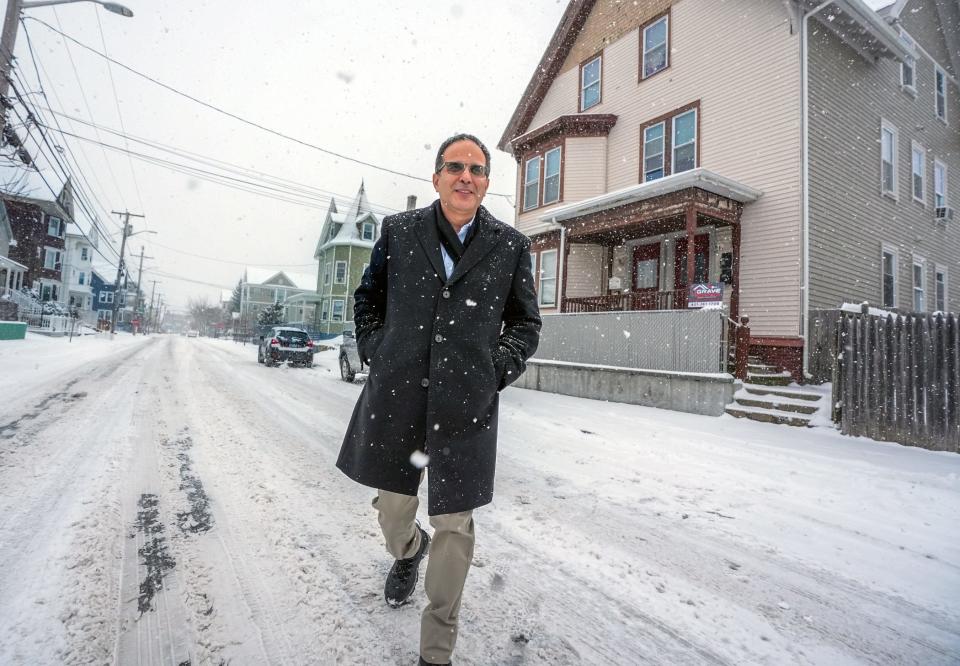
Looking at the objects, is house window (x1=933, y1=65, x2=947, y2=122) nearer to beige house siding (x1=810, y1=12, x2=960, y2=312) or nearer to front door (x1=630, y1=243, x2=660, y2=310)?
beige house siding (x1=810, y1=12, x2=960, y2=312)

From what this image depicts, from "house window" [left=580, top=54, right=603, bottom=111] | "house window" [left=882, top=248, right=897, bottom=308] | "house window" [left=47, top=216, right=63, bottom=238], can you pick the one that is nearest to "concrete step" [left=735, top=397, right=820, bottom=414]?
"house window" [left=882, top=248, right=897, bottom=308]

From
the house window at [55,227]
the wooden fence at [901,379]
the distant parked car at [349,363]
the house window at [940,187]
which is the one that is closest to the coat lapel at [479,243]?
the wooden fence at [901,379]

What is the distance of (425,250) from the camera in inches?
71.2

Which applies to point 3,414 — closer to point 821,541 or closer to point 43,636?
point 43,636

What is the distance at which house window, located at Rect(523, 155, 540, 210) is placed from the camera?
1577 cm

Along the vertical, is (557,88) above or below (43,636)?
above

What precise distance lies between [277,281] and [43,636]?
230ft

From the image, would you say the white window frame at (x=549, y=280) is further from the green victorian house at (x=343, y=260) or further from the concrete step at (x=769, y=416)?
the green victorian house at (x=343, y=260)

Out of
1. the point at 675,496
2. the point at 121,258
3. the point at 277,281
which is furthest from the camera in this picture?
the point at 277,281

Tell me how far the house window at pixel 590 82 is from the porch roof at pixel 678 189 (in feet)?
18.9

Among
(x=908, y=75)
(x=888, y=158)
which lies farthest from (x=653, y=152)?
(x=908, y=75)

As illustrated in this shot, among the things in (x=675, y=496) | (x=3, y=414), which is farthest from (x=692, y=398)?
(x=3, y=414)

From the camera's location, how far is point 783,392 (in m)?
7.77

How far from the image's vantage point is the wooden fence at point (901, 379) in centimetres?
572
